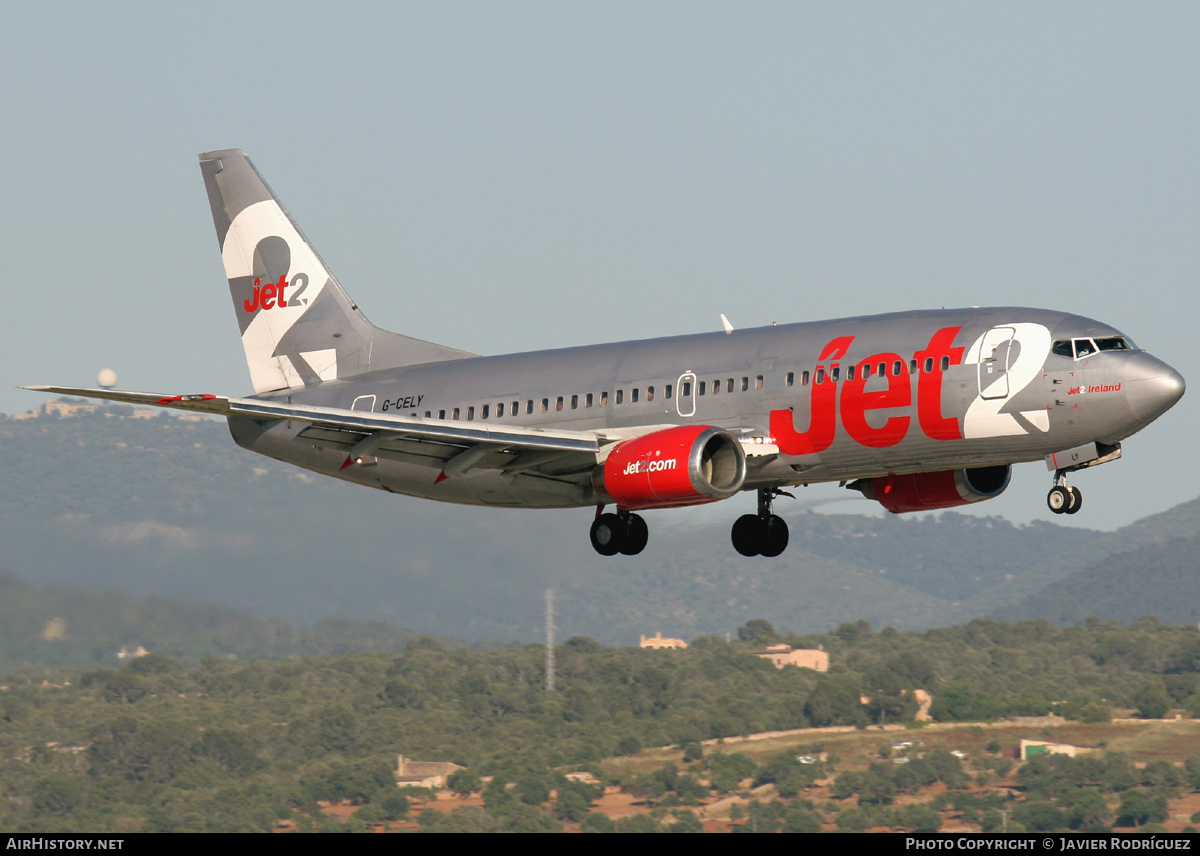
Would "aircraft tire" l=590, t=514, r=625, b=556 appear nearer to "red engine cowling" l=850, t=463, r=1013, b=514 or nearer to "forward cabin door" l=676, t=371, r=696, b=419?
"forward cabin door" l=676, t=371, r=696, b=419

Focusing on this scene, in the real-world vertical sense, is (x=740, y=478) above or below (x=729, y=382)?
below

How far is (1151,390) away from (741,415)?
9.57 m

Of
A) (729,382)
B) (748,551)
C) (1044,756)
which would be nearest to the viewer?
(729,382)

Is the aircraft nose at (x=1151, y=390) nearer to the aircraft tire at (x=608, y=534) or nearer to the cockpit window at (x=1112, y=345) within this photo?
the cockpit window at (x=1112, y=345)

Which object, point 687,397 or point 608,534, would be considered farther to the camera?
point 608,534

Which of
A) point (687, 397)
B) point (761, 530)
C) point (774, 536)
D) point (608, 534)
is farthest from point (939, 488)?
point (608, 534)

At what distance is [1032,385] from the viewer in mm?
37812

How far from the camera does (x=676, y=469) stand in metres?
39.1

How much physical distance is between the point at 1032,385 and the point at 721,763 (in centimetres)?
16407

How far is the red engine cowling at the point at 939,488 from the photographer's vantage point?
42875 mm

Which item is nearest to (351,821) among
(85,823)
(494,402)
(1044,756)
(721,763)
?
(85,823)

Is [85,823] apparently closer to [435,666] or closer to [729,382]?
[435,666]

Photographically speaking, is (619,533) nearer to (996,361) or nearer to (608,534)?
→ (608,534)

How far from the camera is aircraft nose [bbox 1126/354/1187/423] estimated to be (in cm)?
3688
